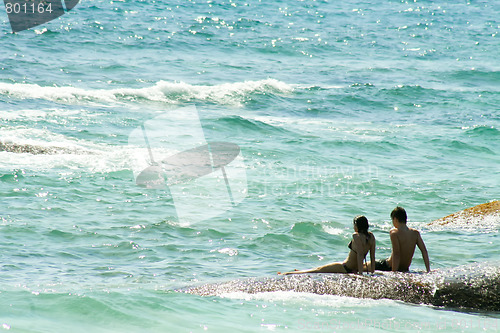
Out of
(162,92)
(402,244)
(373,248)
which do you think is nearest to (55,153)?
(162,92)

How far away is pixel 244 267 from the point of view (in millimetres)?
8367

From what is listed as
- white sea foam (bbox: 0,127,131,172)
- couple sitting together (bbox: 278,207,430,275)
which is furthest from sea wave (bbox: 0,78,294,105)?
couple sitting together (bbox: 278,207,430,275)

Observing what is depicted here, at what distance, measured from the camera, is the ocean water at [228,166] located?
21.5 ft

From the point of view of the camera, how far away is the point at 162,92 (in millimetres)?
21609

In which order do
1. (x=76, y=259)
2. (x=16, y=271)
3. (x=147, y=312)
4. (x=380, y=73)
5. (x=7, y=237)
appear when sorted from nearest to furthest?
(x=147, y=312) < (x=16, y=271) < (x=76, y=259) < (x=7, y=237) < (x=380, y=73)

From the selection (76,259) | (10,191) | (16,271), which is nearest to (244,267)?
(76,259)

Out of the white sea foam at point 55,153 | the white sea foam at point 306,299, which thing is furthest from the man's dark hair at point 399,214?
the white sea foam at point 55,153

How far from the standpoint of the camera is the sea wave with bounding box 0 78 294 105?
1959 cm

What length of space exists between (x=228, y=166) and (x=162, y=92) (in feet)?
26.4

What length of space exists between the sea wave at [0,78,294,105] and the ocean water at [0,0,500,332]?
0.28 ft

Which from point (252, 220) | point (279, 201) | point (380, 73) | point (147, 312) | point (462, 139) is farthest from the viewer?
point (380, 73)

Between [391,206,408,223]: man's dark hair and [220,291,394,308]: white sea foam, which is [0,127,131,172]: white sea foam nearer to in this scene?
[220,291,394,308]: white sea foam

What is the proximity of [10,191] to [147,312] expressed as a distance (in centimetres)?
577

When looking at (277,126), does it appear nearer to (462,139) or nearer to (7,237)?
(462,139)
